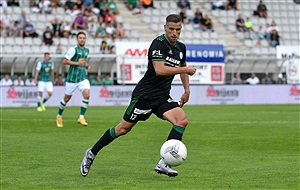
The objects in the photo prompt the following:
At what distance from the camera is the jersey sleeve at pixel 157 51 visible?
990 centimetres

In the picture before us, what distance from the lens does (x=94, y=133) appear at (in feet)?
59.1

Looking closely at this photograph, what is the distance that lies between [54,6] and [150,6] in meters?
6.31

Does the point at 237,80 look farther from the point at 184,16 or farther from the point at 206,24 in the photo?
the point at 184,16

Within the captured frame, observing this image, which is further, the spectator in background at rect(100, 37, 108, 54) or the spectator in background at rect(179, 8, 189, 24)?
the spectator in background at rect(179, 8, 189, 24)

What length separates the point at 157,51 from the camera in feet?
32.6

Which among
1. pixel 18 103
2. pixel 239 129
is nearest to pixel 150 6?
pixel 18 103

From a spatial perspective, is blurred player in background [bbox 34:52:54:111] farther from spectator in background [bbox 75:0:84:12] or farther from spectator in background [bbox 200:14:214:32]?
spectator in background [bbox 200:14:214:32]

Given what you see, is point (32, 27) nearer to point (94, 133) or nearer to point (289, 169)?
point (94, 133)

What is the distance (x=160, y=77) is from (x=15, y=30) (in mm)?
27468

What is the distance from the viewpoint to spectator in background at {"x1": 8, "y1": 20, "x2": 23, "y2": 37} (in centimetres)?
3641

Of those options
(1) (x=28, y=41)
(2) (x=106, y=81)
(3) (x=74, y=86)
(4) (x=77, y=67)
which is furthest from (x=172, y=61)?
(1) (x=28, y=41)

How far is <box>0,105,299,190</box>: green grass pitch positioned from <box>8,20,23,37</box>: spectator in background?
15.4 m

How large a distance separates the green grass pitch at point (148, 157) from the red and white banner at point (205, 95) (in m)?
12.1

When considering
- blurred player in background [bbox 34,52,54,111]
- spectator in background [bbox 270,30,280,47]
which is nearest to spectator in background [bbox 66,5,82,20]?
blurred player in background [bbox 34,52,54,111]
